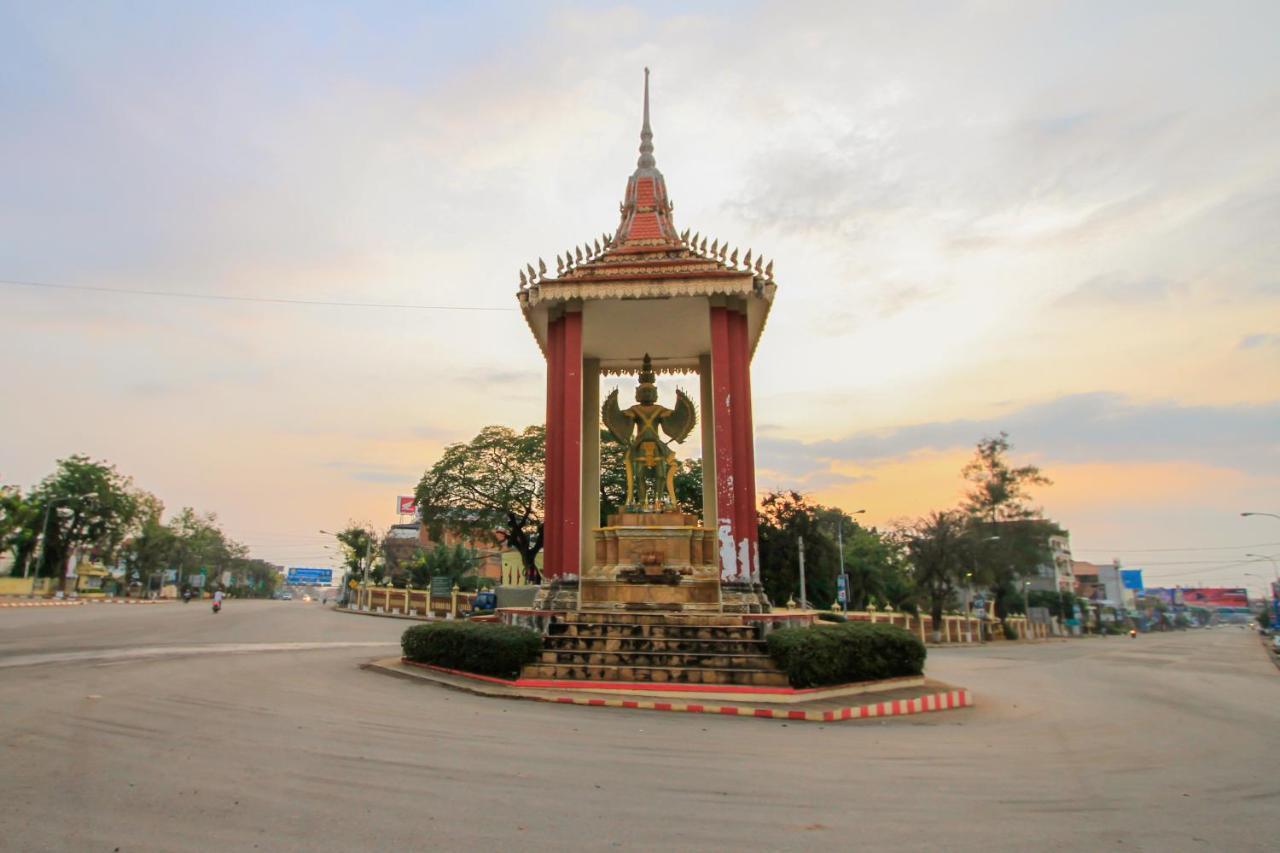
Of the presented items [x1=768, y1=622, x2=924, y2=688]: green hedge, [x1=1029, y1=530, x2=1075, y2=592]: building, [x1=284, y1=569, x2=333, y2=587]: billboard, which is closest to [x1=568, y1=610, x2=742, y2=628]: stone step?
[x1=768, y1=622, x2=924, y2=688]: green hedge

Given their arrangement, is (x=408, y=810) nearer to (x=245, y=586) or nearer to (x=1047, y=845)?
(x=1047, y=845)

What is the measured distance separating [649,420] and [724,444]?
278cm

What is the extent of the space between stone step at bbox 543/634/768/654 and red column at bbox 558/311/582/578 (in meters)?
2.08

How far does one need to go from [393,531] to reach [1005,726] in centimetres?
9026

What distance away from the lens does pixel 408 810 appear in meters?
4.34

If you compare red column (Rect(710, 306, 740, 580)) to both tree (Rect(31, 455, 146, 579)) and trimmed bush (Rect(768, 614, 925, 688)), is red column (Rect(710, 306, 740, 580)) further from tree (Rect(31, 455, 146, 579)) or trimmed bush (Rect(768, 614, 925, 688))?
tree (Rect(31, 455, 146, 579))

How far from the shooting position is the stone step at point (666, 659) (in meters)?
10.4

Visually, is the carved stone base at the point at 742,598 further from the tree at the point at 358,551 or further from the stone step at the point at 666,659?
the tree at the point at 358,551

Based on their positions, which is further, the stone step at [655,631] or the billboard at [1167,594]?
the billboard at [1167,594]

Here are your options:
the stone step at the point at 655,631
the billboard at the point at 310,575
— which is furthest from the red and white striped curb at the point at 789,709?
the billboard at the point at 310,575

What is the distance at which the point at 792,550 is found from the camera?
38.6m

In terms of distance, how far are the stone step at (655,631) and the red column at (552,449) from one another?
2107 mm

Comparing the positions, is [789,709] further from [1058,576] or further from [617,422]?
[1058,576]

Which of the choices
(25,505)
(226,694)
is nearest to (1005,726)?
(226,694)
